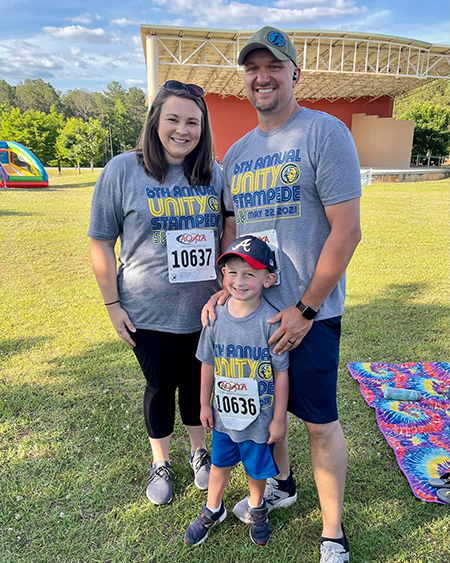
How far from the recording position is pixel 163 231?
83.1 inches

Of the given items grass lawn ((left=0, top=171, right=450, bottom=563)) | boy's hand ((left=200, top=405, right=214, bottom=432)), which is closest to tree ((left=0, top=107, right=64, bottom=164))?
grass lawn ((left=0, top=171, right=450, bottom=563))

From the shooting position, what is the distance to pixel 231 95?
27.6 m

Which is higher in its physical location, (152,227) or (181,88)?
(181,88)

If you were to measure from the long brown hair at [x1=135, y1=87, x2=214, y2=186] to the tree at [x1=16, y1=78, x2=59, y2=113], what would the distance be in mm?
79022

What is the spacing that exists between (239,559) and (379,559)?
0.67 meters

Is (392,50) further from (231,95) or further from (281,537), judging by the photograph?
(281,537)

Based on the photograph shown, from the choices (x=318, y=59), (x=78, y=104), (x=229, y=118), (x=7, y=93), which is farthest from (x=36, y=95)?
(x=318, y=59)

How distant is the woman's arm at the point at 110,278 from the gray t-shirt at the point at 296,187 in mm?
724

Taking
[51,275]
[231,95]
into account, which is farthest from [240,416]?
[231,95]

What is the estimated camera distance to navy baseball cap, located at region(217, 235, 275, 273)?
1.75 metres

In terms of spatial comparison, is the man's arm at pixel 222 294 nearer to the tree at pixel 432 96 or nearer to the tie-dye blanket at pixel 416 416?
the tie-dye blanket at pixel 416 416

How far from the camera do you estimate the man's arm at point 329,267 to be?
65.7 inches

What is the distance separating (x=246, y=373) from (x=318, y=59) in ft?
62.1

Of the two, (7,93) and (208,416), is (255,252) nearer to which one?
(208,416)
